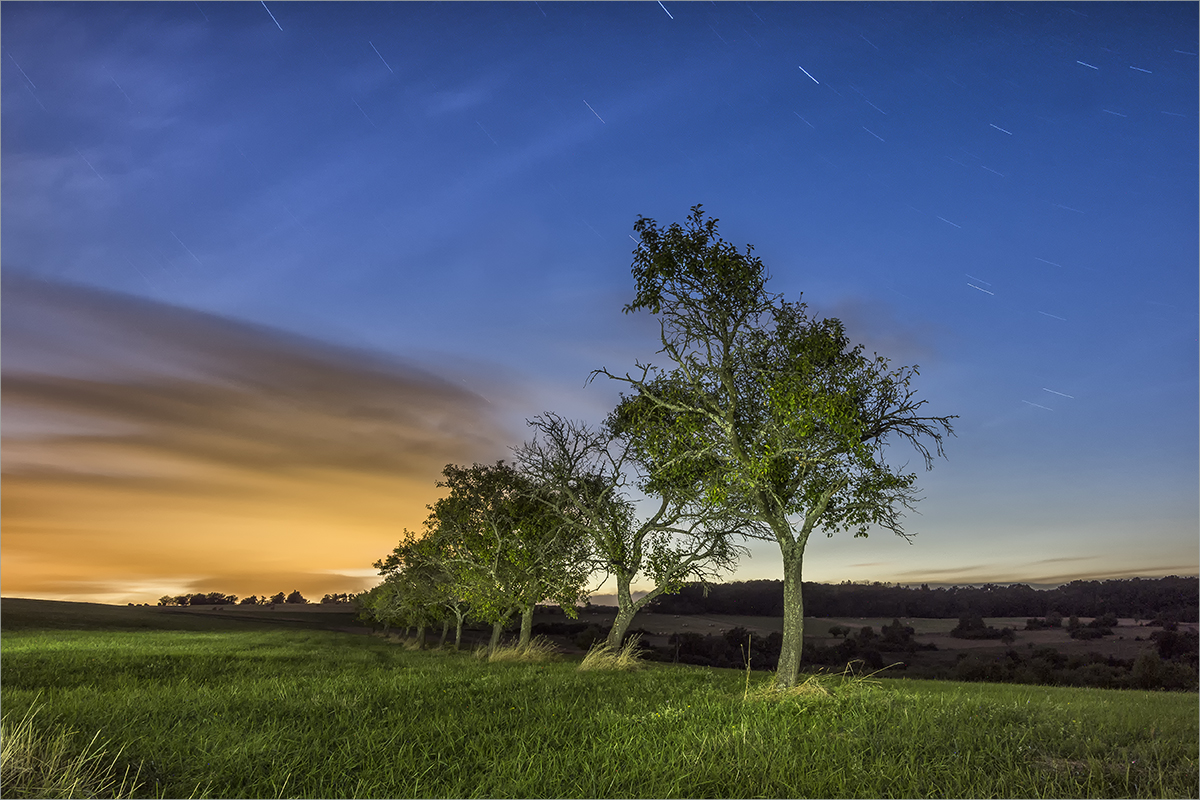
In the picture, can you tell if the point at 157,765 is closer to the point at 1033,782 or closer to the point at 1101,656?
the point at 1033,782

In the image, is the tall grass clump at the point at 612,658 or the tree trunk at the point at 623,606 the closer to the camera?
the tall grass clump at the point at 612,658

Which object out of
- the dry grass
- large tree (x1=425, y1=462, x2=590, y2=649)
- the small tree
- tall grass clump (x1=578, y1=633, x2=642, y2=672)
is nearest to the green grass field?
tall grass clump (x1=578, y1=633, x2=642, y2=672)

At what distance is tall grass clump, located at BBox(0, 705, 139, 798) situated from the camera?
4.82 metres

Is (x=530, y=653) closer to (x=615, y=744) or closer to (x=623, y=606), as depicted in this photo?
(x=623, y=606)

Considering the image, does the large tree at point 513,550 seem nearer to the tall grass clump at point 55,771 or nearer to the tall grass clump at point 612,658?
the tall grass clump at point 612,658

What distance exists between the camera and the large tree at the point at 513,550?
1080 inches

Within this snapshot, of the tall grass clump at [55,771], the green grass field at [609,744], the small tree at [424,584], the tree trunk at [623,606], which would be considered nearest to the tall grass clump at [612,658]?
the tree trunk at [623,606]

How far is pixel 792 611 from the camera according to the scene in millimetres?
14734

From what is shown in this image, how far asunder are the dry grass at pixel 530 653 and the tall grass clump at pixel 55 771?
17614 mm

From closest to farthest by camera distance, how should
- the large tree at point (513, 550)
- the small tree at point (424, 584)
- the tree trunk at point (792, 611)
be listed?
1. the tree trunk at point (792, 611)
2. the large tree at point (513, 550)
3. the small tree at point (424, 584)

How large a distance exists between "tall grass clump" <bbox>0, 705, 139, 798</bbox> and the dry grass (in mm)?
17614

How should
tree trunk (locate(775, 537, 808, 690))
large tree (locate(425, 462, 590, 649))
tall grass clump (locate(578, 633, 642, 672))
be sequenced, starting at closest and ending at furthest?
tree trunk (locate(775, 537, 808, 690))
tall grass clump (locate(578, 633, 642, 672))
large tree (locate(425, 462, 590, 649))

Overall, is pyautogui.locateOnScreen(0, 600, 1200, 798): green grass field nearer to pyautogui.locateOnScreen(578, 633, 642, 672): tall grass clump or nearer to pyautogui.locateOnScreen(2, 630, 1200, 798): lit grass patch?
pyautogui.locateOnScreen(2, 630, 1200, 798): lit grass patch

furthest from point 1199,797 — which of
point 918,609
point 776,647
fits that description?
point 918,609
